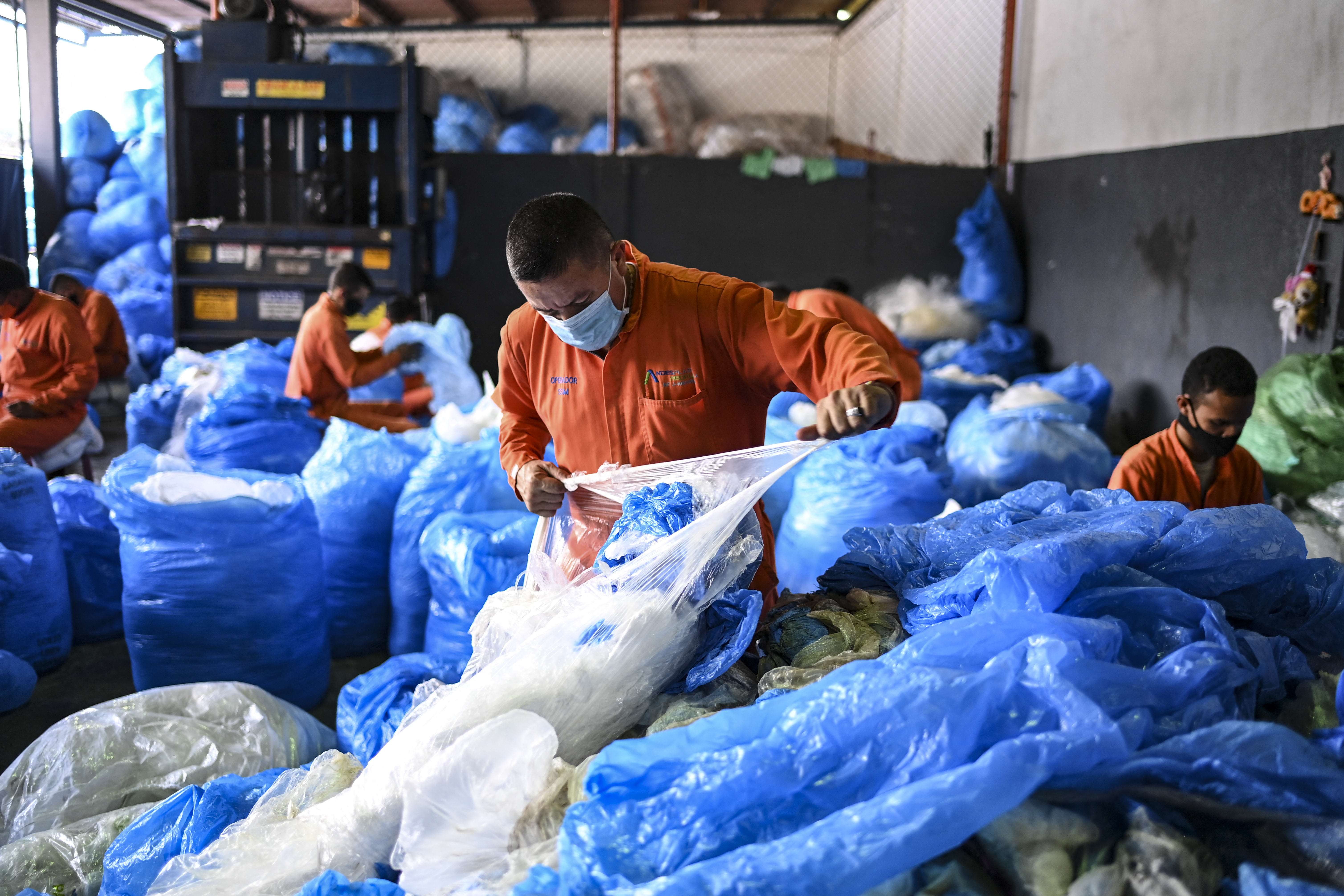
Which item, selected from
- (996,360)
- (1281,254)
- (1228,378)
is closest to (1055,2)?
(996,360)

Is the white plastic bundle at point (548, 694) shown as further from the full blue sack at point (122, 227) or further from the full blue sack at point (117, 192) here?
the full blue sack at point (117, 192)

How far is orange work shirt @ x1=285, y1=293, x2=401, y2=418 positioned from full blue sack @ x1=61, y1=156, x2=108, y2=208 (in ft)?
18.7

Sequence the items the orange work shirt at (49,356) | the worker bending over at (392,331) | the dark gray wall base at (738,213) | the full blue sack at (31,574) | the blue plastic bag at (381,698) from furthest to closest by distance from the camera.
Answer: the dark gray wall base at (738,213) → the worker bending over at (392,331) → the orange work shirt at (49,356) → the full blue sack at (31,574) → the blue plastic bag at (381,698)

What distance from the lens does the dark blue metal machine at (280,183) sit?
627 cm

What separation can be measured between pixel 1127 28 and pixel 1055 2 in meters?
1.08

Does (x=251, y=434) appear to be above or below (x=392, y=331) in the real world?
below

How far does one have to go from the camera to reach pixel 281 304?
651cm

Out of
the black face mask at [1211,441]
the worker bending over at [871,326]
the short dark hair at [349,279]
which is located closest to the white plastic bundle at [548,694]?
the black face mask at [1211,441]

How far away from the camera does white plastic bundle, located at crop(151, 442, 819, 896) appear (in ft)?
4.26

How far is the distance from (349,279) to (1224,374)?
3.94 metres

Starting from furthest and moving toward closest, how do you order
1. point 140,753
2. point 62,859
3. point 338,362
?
point 338,362 → point 140,753 → point 62,859

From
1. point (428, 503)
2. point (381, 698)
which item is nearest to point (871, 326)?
point (428, 503)

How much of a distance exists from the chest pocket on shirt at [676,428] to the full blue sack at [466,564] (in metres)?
0.99

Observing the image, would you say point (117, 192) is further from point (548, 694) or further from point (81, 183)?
point (548, 694)
